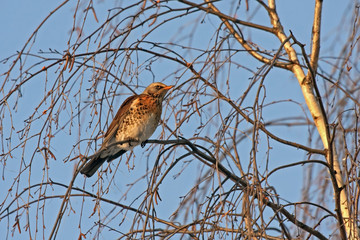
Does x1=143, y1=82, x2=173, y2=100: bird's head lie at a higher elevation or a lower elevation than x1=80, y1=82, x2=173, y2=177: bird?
higher

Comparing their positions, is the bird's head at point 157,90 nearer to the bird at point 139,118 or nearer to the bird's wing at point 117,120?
the bird at point 139,118

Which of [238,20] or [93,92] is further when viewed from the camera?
[238,20]

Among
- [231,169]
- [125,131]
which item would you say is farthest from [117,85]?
[125,131]

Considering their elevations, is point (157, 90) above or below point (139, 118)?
above

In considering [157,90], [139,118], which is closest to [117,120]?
[139,118]

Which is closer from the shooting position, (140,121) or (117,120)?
(140,121)

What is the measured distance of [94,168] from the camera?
455 cm

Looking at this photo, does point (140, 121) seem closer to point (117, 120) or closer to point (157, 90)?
point (117, 120)

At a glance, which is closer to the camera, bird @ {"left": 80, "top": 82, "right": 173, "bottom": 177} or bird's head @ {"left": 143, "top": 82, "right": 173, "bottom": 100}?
bird @ {"left": 80, "top": 82, "right": 173, "bottom": 177}

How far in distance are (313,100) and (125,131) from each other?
1.86m

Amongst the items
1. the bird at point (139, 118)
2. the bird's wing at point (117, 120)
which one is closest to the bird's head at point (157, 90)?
the bird at point (139, 118)

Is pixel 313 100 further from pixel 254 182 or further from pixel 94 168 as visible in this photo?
pixel 94 168

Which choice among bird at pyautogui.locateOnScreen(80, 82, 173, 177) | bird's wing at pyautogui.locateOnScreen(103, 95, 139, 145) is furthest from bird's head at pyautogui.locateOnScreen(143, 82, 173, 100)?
bird's wing at pyautogui.locateOnScreen(103, 95, 139, 145)

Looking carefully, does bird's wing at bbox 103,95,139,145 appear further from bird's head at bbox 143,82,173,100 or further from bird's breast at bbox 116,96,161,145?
bird's head at bbox 143,82,173,100
